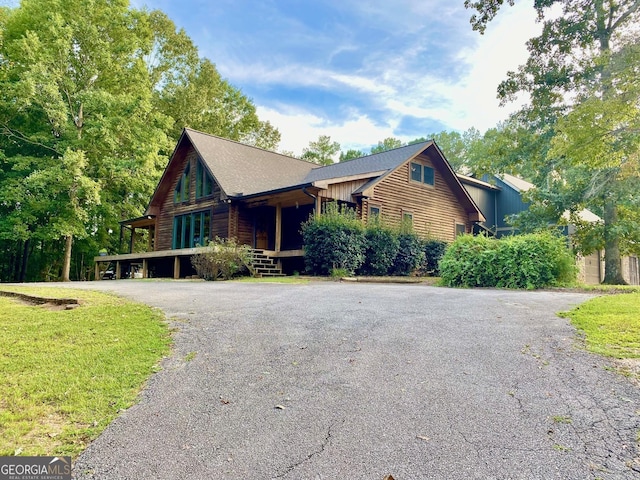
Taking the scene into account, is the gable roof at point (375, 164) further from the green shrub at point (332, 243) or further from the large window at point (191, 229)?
the large window at point (191, 229)

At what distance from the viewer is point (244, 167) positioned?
2059 centimetres

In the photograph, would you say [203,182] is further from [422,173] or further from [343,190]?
[422,173]

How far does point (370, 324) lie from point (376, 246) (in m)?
9.68

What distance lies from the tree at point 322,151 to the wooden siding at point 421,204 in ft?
71.9

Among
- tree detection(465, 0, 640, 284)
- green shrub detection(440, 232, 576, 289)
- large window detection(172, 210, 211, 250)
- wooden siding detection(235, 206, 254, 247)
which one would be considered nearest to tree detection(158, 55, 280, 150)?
large window detection(172, 210, 211, 250)

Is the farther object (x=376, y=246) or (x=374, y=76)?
(x=374, y=76)

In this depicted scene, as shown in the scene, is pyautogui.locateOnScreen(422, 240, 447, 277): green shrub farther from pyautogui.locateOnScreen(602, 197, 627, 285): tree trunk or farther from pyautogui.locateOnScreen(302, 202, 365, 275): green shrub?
pyautogui.locateOnScreen(602, 197, 627, 285): tree trunk

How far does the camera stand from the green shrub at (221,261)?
14.1m

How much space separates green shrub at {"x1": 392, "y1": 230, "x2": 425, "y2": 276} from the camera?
16.2 m

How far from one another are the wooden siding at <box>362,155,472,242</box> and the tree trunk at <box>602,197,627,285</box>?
6.57 meters

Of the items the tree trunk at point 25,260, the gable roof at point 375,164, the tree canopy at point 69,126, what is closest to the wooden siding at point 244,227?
the gable roof at point 375,164

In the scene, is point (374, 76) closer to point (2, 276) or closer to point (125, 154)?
point (125, 154)

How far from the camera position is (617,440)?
2.76m

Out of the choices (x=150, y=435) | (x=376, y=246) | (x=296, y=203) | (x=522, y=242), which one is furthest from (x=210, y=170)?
(x=150, y=435)
